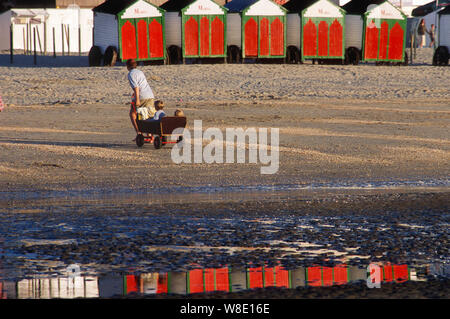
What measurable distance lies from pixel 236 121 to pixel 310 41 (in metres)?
19.8

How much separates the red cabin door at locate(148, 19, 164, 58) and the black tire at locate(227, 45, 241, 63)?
3192mm

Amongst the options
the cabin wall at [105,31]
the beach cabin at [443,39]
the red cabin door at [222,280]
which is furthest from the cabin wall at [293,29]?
the red cabin door at [222,280]

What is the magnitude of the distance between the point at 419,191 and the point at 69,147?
6.78m

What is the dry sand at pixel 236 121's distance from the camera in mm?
12828

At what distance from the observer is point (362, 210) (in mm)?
9891


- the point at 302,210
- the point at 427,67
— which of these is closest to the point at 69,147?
the point at 302,210

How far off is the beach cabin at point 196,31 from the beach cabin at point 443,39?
9.71 m

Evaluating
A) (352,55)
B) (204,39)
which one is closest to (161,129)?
(204,39)

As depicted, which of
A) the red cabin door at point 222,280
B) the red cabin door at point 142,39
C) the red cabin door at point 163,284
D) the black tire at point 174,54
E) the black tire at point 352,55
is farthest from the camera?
the black tire at point 352,55

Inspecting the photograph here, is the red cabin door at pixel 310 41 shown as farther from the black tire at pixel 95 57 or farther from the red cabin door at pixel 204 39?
the black tire at pixel 95 57

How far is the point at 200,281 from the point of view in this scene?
6688 millimetres

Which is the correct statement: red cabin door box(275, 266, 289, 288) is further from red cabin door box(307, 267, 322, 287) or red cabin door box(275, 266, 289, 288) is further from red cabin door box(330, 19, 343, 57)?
red cabin door box(330, 19, 343, 57)

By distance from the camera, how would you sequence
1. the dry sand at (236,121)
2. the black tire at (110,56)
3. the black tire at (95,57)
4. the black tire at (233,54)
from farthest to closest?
the black tire at (233,54) → the black tire at (95,57) → the black tire at (110,56) → the dry sand at (236,121)

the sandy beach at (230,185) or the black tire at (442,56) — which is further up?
the black tire at (442,56)
